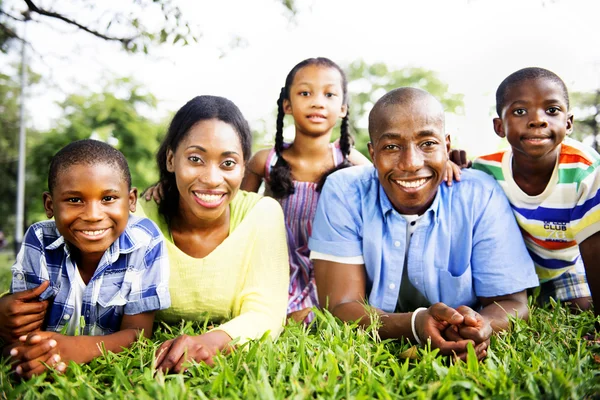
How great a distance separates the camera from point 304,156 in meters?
3.98

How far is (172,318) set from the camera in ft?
9.45

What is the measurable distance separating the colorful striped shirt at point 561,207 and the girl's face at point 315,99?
4.30 feet

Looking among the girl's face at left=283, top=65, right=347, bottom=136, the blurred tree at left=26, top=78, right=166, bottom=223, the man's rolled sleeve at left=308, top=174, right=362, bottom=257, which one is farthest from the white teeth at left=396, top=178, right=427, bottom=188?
the blurred tree at left=26, top=78, right=166, bottom=223

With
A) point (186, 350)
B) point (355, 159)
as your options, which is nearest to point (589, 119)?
point (355, 159)

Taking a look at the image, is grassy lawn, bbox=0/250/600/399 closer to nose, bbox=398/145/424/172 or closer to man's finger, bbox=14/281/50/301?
man's finger, bbox=14/281/50/301

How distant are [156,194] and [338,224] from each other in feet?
3.61

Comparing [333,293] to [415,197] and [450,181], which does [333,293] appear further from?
[450,181]

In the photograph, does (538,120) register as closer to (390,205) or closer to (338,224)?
(390,205)

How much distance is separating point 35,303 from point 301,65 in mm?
2565

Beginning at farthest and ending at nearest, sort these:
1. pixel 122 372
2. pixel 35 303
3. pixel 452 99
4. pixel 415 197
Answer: pixel 452 99, pixel 415 197, pixel 35 303, pixel 122 372

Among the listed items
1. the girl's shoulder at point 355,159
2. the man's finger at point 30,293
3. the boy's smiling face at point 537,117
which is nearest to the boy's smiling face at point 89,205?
the man's finger at point 30,293

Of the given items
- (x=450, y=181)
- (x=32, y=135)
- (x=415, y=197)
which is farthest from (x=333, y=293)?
(x=32, y=135)

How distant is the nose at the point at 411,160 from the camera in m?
2.67

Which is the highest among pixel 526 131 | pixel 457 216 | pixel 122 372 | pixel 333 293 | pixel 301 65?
pixel 301 65
